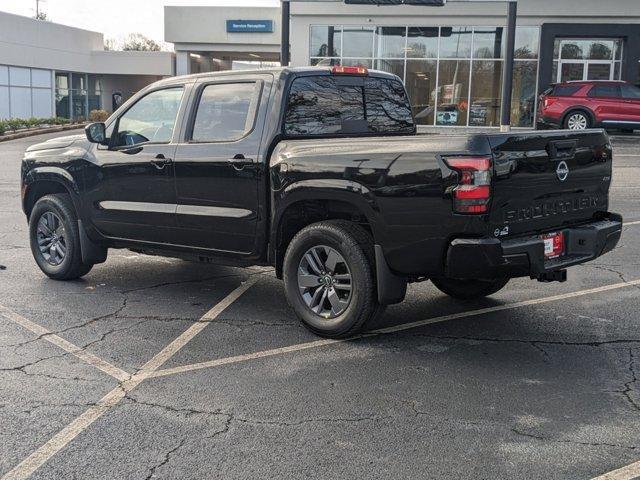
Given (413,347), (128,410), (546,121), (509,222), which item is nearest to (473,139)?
(509,222)

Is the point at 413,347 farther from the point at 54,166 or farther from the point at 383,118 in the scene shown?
the point at 54,166

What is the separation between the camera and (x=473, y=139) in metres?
4.84

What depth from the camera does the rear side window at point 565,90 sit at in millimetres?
23281

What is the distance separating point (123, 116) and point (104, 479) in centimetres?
432

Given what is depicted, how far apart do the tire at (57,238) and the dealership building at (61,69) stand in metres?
38.0

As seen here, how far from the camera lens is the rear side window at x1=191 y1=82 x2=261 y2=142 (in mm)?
6195

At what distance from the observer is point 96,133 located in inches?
278

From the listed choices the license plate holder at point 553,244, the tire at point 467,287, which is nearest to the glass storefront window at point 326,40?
the tire at point 467,287

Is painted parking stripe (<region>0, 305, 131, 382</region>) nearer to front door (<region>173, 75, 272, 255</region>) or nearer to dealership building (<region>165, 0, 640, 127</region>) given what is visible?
front door (<region>173, 75, 272, 255</region>)

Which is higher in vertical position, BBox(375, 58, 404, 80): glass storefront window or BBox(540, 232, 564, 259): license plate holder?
BBox(375, 58, 404, 80): glass storefront window

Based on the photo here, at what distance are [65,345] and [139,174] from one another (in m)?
1.83

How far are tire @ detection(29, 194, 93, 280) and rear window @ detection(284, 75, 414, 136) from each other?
9.10 ft

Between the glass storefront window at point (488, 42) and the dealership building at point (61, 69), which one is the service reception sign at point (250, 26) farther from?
the glass storefront window at point (488, 42)

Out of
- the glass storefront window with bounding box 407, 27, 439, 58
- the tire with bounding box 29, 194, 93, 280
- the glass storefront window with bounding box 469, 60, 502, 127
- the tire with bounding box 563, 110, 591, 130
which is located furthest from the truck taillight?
the glass storefront window with bounding box 407, 27, 439, 58
